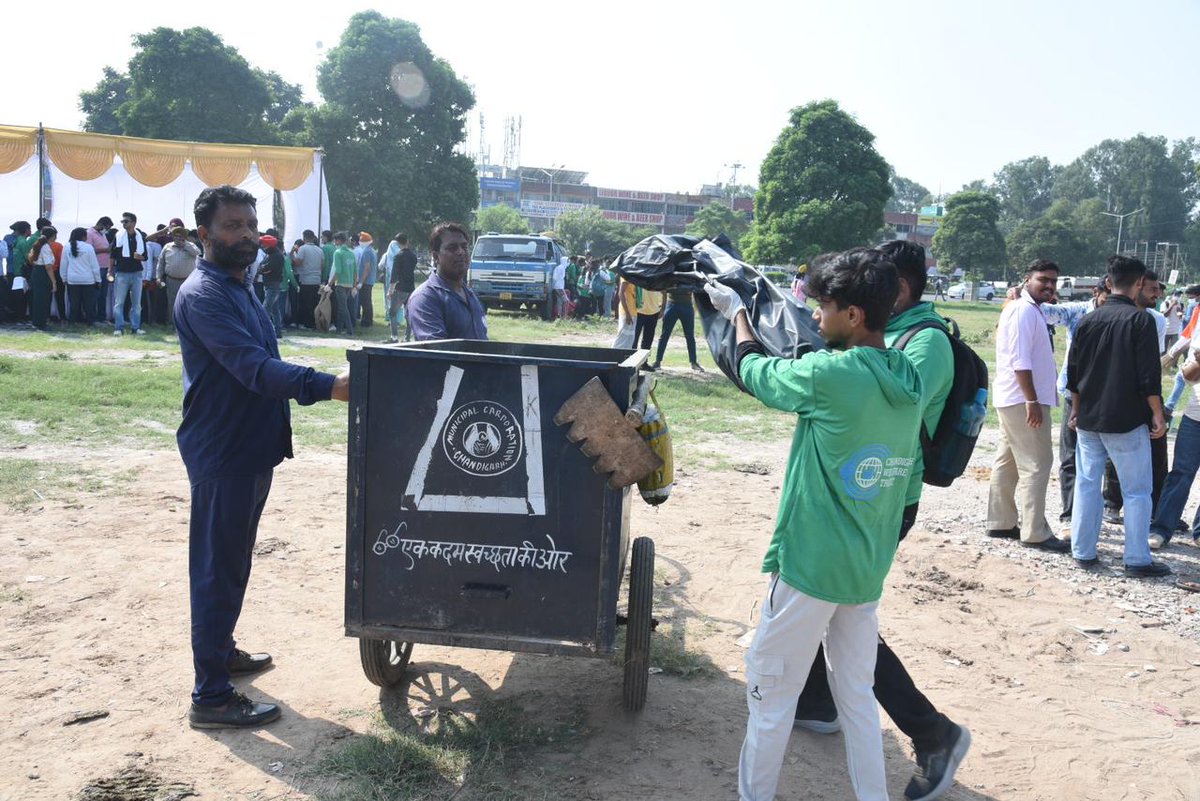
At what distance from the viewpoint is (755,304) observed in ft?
10.9

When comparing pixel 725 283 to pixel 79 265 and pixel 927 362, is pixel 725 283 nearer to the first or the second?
pixel 927 362

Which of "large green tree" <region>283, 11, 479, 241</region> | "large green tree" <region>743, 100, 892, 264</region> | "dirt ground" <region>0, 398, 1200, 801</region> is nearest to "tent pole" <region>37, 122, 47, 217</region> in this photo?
"dirt ground" <region>0, 398, 1200, 801</region>

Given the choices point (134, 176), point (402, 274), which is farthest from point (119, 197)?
point (402, 274)

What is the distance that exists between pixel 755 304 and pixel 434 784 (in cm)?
206

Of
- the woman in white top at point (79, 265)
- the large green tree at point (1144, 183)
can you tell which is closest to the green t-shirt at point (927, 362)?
the woman in white top at point (79, 265)

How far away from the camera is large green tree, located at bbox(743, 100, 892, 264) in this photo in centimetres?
4638

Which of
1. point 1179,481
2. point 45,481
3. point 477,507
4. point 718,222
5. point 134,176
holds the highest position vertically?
point 718,222

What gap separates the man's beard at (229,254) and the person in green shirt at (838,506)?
6.59 feet

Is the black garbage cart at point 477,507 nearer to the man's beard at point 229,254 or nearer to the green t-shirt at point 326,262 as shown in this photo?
the man's beard at point 229,254

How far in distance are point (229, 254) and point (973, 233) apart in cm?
6716

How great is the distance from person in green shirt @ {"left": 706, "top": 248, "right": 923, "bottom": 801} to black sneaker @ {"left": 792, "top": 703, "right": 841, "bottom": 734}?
0.91 m

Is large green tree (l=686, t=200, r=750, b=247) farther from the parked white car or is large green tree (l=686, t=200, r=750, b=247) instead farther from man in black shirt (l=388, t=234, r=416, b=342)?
man in black shirt (l=388, t=234, r=416, b=342)

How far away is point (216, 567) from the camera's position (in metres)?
3.57

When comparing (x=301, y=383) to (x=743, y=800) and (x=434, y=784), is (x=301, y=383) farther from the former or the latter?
(x=743, y=800)
